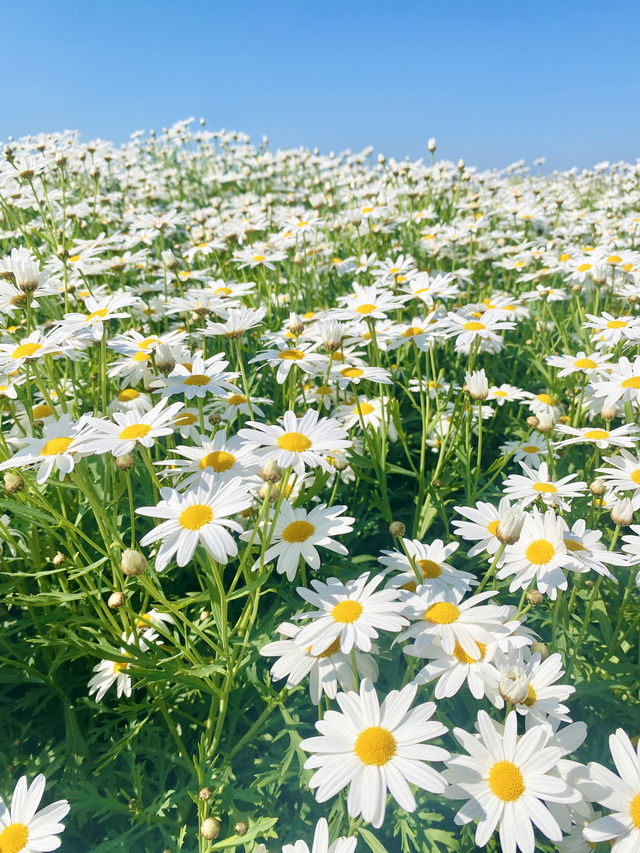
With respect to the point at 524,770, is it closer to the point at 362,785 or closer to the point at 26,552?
the point at 362,785

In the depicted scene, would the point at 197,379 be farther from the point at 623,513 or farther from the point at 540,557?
the point at 623,513

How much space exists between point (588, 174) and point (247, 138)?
22.5 ft

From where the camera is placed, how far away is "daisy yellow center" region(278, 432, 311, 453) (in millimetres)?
1798

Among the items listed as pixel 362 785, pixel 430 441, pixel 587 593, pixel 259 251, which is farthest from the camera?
pixel 259 251

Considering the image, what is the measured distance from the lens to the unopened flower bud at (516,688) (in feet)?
4.46

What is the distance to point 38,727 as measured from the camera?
225cm

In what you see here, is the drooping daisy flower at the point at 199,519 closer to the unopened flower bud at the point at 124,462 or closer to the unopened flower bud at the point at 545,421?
the unopened flower bud at the point at 124,462

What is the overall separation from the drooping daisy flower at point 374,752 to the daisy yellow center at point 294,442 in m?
0.72

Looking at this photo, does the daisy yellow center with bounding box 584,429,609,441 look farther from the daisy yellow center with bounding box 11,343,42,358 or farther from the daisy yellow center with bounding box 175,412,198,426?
the daisy yellow center with bounding box 11,343,42,358

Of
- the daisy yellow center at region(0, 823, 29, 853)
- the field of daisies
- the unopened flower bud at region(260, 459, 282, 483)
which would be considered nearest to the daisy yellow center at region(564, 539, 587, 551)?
the field of daisies

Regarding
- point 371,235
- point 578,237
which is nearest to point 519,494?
point 371,235

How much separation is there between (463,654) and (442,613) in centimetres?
12

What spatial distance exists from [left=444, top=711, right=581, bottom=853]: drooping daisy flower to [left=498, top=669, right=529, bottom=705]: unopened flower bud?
0.13 ft

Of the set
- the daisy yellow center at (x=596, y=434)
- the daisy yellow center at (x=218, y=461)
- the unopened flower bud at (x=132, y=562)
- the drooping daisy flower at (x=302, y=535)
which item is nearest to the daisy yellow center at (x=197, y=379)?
the daisy yellow center at (x=218, y=461)
